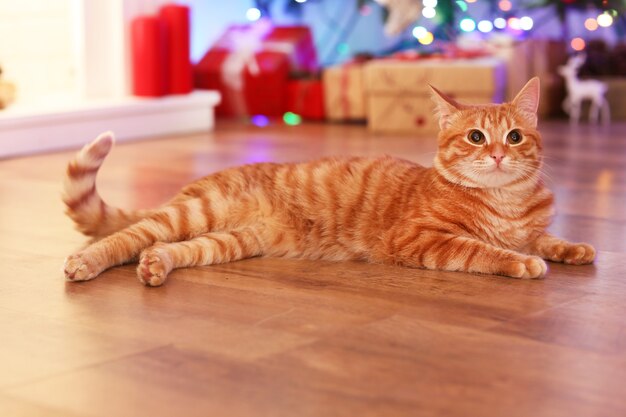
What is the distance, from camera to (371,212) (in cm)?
235

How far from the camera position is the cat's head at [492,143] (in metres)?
2.20

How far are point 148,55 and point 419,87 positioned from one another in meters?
1.45

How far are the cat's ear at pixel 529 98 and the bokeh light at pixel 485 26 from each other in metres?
4.02

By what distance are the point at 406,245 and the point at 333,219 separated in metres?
0.21

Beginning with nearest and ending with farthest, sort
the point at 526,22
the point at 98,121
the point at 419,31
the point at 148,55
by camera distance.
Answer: the point at 98,121
the point at 148,55
the point at 526,22
the point at 419,31

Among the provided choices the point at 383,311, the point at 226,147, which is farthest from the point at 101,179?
the point at 383,311

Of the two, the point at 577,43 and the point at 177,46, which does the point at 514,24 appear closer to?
the point at 577,43

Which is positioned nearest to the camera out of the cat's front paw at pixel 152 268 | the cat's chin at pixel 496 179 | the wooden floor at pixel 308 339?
the wooden floor at pixel 308 339

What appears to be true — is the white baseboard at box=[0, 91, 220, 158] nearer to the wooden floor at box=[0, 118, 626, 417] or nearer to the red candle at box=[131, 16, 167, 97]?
the red candle at box=[131, 16, 167, 97]

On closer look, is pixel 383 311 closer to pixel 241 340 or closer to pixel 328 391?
pixel 241 340

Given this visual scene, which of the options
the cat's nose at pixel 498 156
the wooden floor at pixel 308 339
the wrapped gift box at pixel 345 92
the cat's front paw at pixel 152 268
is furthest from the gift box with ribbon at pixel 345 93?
the cat's front paw at pixel 152 268

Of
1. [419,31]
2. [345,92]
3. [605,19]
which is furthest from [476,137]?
[419,31]

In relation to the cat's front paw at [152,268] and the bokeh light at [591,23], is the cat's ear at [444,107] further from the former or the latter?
the bokeh light at [591,23]

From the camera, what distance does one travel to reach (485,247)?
2184 millimetres
